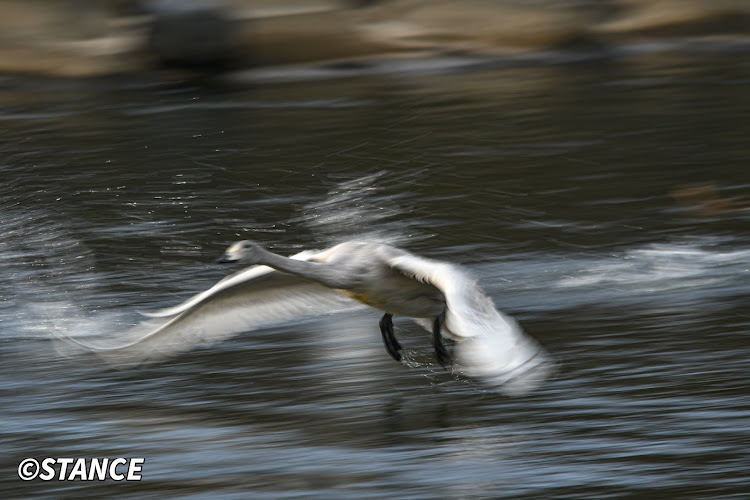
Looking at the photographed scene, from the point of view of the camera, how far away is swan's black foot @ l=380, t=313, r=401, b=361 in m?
8.30

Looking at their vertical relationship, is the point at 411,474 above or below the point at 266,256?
below

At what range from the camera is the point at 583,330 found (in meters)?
9.00

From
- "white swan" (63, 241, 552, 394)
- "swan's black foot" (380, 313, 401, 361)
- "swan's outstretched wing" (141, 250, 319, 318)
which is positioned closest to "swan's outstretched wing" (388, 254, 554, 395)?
"white swan" (63, 241, 552, 394)

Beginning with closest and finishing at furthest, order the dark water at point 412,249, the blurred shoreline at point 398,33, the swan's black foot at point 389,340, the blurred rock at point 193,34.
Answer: the dark water at point 412,249
the swan's black foot at point 389,340
the blurred rock at point 193,34
the blurred shoreline at point 398,33

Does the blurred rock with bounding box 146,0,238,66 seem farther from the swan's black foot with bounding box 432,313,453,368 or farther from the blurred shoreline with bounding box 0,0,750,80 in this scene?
the swan's black foot with bounding box 432,313,453,368

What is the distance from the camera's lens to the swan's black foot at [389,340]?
8.30 m

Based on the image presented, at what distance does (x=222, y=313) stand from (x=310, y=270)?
68 centimetres

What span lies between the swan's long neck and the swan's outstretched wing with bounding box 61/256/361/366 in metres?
0.31

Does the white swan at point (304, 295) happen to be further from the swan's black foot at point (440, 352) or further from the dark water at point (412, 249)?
the dark water at point (412, 249)

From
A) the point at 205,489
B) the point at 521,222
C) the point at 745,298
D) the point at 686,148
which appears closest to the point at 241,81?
the point at 686,148

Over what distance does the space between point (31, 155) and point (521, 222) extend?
7.84 metres

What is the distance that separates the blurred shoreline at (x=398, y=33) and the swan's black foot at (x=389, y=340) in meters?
16.1

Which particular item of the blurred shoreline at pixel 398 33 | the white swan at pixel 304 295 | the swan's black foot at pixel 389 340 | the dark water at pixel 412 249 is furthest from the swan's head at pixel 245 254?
the blurred shoreline at pixel 398 33

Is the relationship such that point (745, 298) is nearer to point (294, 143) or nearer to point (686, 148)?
point (686, 148)
